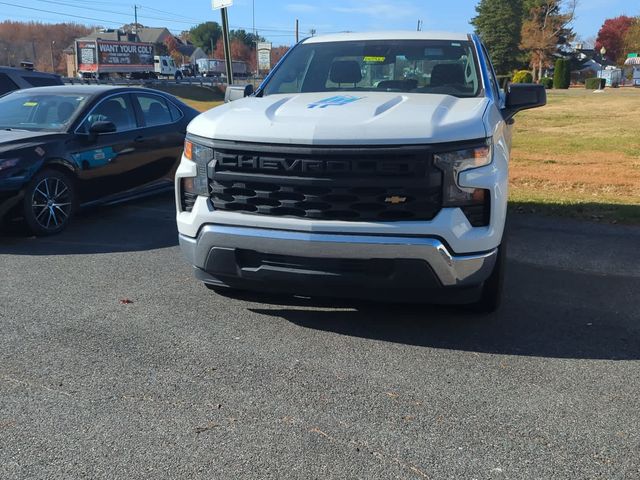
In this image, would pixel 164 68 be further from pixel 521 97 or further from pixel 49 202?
pixel 521 97

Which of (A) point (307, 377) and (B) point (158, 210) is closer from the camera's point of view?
(A) point (307, 377)

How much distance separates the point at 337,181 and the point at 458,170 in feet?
2.31

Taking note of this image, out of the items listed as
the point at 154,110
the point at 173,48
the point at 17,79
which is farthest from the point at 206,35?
the point at 154,110

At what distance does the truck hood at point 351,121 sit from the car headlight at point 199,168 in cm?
10

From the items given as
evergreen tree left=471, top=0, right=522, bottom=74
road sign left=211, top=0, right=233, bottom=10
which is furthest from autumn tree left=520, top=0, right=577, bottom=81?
road sign left=211, top=0, right=233, bottom=10

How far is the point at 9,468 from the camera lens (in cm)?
268

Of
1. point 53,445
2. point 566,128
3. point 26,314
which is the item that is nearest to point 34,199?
point 26,314

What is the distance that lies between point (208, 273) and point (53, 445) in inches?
63.3

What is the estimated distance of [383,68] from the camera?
214 inches

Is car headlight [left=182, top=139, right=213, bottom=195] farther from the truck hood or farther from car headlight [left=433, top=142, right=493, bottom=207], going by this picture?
car headlight [left=433, top=142, right=493, bottom=207]

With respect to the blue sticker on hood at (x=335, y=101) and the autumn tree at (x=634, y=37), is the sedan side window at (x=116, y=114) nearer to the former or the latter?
the blue sticker on hood at (x=335, y=101)

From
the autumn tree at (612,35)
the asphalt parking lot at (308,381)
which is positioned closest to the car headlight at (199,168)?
the asphalt parking lot at (308,381)

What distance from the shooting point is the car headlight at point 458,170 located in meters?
3.70

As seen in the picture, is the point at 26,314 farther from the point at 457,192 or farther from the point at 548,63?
the point at 548,63
